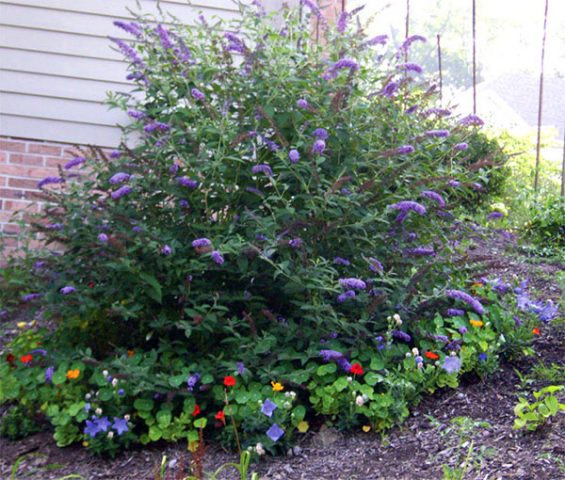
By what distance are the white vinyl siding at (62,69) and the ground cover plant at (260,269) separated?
5.96 feet

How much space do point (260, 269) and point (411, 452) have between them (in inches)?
37.3

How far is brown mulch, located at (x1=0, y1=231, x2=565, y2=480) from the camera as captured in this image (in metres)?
2.43

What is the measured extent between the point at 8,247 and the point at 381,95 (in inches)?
121

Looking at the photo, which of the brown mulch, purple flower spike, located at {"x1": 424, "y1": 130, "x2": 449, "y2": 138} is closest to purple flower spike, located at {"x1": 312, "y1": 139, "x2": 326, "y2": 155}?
purple flower spike, located at {"x1": 424, "y1": 130, "x2": 449, "y2": 138}

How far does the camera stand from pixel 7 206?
519cm

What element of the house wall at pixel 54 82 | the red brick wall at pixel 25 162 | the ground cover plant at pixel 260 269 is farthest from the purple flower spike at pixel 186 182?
the red brick wall at pixel 25 162

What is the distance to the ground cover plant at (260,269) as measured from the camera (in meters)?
2.82

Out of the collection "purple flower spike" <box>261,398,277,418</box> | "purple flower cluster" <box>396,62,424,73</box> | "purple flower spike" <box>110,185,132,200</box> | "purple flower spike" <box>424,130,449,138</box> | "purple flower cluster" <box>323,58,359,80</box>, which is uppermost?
"purple flower cluster" <box>396,62,424,73</box>

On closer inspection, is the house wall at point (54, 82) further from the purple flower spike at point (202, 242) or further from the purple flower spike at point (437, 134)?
the purple flower spike at point (202, 242)

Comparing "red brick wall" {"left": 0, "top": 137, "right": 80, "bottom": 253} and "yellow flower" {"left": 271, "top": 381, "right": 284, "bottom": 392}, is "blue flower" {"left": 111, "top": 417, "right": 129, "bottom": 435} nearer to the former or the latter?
"yellow flower" {"left": 271, "top": 381, "right": 284, "bottom": 392}

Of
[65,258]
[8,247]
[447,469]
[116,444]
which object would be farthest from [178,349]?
[8,247]

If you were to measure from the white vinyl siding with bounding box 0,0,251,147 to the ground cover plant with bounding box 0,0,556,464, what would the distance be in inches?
71.5

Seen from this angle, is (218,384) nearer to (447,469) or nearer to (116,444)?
(116,444)

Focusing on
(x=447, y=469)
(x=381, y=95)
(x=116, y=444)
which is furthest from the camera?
(x=381, y=95)
